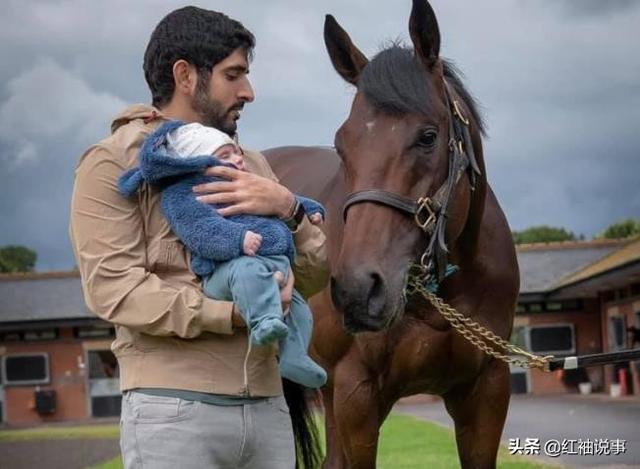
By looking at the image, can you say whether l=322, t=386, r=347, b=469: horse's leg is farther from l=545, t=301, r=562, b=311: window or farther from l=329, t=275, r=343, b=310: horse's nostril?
l=545, t=301, r=562, b=311: window

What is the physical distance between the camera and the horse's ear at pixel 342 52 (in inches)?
164

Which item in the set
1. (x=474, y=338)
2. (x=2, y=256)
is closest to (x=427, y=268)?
(x=474, y=338)

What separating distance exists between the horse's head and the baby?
2.26ft

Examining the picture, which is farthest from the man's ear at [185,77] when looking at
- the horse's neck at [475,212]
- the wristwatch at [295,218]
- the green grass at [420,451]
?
the green grass at [420,451]

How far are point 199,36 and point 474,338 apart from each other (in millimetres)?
2113

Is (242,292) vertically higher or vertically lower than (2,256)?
lower

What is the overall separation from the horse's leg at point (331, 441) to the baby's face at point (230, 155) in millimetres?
2804

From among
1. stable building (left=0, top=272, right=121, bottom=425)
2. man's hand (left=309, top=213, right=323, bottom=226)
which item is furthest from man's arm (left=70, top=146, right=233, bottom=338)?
stable building (left=0, top=272, right=121, bottom=425)

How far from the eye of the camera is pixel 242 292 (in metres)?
2.47

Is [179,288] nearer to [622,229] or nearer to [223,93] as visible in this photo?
[223,93]

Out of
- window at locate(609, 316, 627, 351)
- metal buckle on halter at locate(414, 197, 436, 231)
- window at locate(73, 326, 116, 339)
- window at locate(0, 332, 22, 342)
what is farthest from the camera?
window at locate(0, 332, 22, 342)

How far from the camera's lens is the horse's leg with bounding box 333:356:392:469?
14.5 ft

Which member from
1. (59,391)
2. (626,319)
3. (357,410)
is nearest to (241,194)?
(357,410)

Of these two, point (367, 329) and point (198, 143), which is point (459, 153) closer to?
point (367, 329)
